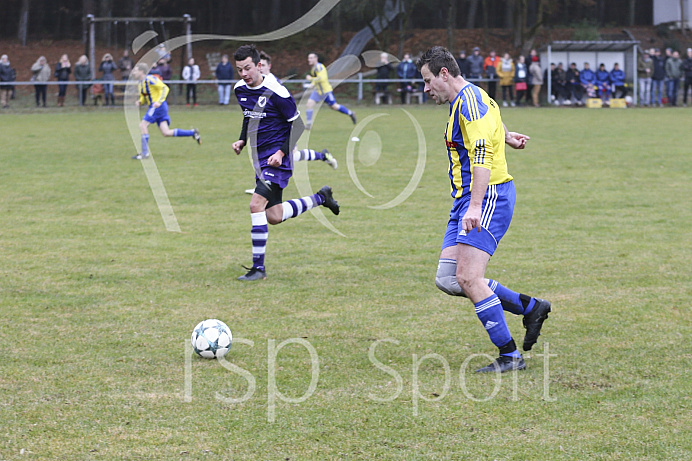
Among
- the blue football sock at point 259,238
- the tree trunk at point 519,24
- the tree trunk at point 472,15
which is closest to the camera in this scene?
the blue football sock at point 259,238

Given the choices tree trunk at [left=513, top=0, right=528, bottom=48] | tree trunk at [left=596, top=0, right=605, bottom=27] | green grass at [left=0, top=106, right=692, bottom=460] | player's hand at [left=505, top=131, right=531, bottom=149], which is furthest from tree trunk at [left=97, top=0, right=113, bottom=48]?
player's hand at [left=505, top=131, right=531, bottom=149]

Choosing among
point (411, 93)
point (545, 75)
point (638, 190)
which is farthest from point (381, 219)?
point (545, 75)

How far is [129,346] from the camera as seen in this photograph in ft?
19.7

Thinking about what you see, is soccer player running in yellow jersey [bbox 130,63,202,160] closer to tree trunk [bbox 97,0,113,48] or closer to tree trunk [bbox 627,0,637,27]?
tree trunk [bbox 97,0,113,48]

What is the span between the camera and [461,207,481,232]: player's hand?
506 centimetres

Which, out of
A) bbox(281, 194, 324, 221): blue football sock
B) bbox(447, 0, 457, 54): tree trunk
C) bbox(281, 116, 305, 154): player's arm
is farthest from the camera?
bbox(447, 0, 457, 54): tree trunk

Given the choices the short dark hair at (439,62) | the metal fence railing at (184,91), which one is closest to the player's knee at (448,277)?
the short dark hair at (439,62)

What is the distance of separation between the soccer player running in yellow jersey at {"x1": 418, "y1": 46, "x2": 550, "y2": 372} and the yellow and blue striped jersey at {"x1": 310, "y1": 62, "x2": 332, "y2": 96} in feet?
56.8

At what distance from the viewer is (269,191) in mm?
8391

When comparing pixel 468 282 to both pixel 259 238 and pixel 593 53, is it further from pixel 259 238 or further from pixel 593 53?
pixel 593 53

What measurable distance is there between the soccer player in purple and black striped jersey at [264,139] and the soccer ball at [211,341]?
7.88ft

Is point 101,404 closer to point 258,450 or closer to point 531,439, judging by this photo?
point 258,450

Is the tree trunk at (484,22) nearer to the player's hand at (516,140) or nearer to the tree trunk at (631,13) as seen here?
the tree trunk at (631,13)

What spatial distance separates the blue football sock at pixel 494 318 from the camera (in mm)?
5379
